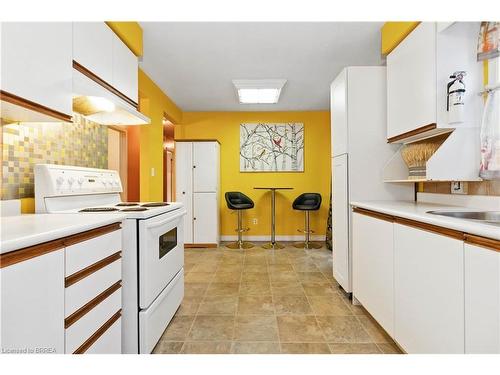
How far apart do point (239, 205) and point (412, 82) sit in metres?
3.11

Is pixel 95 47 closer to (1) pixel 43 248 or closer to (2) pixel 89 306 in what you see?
(1) pixel 43 248

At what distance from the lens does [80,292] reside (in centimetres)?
108

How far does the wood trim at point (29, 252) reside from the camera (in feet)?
2.46

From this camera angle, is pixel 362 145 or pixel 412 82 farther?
pixel 362 145

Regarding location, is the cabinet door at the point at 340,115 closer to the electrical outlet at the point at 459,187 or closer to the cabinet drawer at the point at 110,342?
the electrical outlet at the point at 459,187

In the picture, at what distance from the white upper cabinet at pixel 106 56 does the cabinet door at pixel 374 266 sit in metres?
2.21

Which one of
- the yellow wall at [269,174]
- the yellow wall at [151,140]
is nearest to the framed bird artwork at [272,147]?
the yellow wall at [269,174]

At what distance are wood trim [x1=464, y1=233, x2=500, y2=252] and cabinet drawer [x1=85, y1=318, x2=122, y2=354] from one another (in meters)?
1.64

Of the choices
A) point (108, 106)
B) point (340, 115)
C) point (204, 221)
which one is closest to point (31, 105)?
point (108, 106)

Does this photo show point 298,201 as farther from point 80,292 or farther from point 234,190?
point 80,292

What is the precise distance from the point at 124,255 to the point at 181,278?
86 cm

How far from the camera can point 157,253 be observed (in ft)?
5.51
